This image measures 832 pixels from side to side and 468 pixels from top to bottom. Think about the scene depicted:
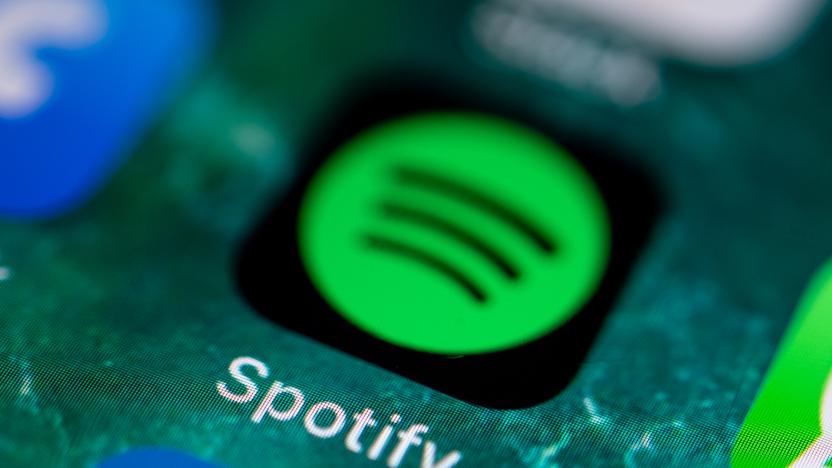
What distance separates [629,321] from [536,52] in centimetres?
→ 22

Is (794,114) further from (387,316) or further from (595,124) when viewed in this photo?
(387,316)

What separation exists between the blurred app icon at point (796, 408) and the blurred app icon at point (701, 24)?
0.22 meters

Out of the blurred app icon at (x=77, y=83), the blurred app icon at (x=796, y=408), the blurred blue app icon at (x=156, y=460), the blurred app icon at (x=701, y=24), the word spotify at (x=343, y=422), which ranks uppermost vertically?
the blurred app icon at (x=701, y=24)

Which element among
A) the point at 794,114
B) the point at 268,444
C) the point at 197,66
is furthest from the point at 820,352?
the point at 197,66

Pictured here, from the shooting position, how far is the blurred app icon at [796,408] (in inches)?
16.1

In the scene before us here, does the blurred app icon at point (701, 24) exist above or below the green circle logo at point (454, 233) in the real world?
above

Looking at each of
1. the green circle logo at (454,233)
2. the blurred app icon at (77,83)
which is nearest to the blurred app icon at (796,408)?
the green circle logo at (454,233)

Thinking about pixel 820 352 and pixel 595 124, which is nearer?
pixel 820 352

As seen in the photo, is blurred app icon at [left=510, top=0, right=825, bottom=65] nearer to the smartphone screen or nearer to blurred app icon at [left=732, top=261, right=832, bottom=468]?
the smartphone screen

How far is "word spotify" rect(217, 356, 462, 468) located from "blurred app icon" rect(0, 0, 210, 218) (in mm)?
175

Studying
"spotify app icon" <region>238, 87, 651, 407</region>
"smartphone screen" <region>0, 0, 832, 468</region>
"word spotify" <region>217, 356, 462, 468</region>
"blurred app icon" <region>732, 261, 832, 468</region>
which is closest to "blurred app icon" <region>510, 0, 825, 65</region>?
"smartphone screen" <region>0, 0, 832, 468</region>

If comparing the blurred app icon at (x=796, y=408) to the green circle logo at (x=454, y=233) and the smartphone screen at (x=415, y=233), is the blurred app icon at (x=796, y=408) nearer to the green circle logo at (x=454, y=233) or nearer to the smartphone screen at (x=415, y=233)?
the smartphone screen at (x=415, y=233)

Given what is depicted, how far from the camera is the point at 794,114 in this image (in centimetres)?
57

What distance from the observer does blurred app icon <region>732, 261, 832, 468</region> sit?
0.41 m
